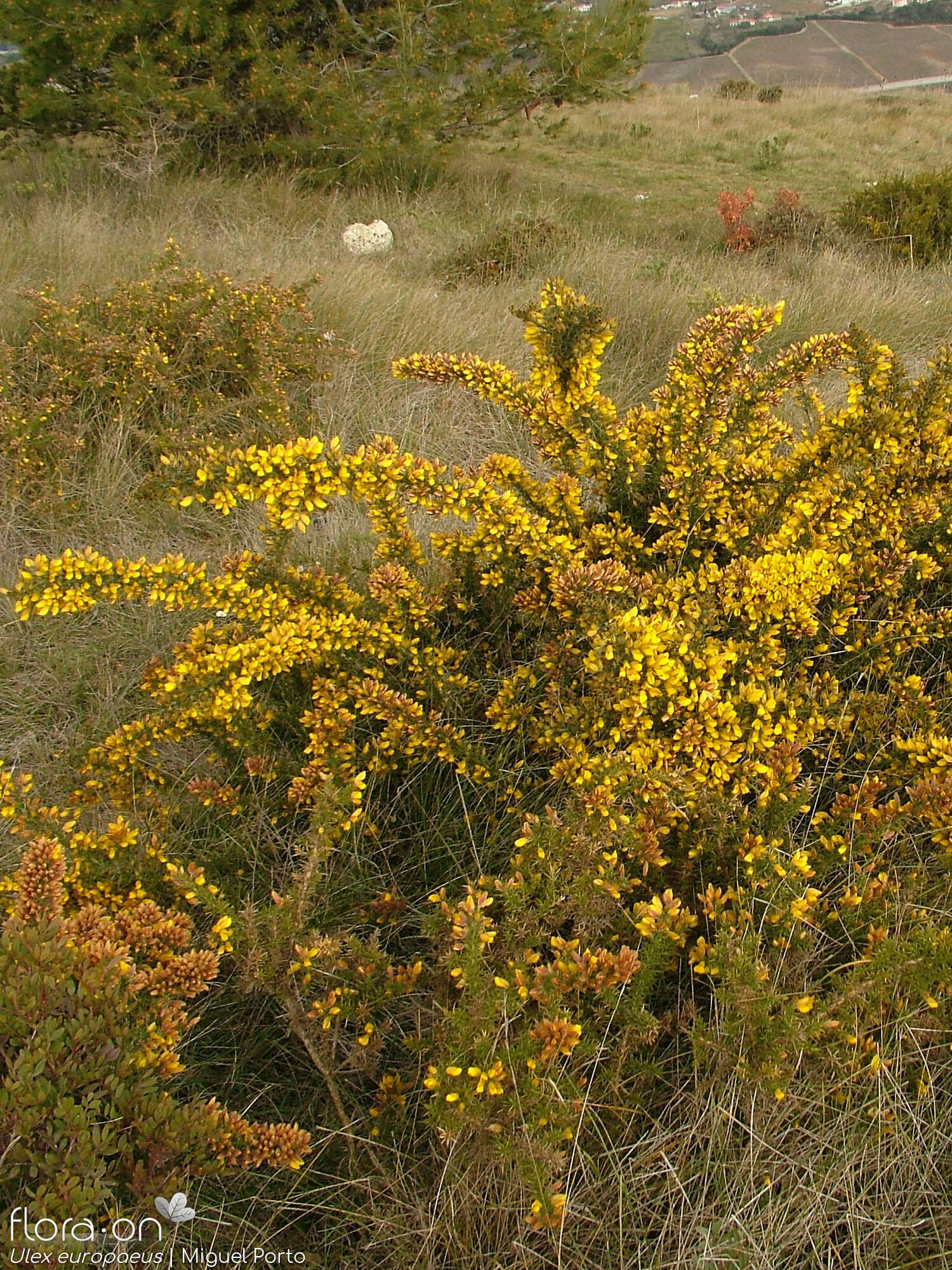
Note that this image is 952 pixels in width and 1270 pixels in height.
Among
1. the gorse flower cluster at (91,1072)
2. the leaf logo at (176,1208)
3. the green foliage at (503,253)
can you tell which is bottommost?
the leaf logo at (176,1208)

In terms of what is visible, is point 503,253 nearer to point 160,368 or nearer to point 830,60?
point 160,368

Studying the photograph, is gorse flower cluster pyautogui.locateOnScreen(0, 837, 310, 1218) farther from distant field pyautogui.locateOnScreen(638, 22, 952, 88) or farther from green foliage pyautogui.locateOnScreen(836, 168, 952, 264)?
distant field pyautogui.locateOnScreen(638, 22, 952, 88)

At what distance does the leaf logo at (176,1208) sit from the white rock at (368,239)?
258 inches

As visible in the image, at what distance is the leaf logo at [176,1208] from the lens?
120cm

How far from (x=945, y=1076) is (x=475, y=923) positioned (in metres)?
0.95

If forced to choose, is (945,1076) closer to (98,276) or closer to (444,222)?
(98,276)

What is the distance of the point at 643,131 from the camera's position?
13.2 meters

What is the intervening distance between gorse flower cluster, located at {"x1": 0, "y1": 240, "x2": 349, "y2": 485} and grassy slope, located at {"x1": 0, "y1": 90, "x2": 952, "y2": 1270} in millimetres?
235

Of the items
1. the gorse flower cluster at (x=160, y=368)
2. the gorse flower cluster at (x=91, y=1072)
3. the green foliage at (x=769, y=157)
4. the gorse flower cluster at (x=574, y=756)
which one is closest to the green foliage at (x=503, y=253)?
the gorse flower cluster at (x=160, y=368)

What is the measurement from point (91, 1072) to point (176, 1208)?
0.22 meters

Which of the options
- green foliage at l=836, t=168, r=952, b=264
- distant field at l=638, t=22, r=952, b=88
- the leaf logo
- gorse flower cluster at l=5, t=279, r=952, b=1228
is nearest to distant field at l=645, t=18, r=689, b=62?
distant field at l=638, t=22, r=952, b=88

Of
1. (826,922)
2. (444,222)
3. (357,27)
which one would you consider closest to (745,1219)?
(826,922)

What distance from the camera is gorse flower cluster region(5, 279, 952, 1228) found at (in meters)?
1.51

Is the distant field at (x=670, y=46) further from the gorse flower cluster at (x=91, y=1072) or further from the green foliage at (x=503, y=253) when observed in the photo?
the gorse flower cluster at (x=91, y=1072)
